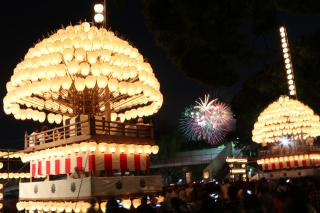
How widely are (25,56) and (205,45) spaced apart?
8.74 metres

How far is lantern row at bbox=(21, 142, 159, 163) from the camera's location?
1450 centimetres

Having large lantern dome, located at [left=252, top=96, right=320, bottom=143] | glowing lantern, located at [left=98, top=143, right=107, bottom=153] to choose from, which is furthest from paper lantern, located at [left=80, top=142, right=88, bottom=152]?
large lantern dome, located at [left=252, top=96, right=320, bottom=143]

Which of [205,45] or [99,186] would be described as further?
[205,45]

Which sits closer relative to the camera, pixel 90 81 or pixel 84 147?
pixel 84 147

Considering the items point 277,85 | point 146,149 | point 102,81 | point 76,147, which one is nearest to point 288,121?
point 277,85

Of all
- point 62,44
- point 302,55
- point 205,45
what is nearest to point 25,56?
point 62,44

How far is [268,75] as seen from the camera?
33.0m

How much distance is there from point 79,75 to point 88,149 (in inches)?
144

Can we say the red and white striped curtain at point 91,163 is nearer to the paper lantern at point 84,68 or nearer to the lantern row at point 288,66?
the paper lantern at point 84,68

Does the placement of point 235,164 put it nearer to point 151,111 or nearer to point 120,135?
point 151,111

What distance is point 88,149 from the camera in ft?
47.4

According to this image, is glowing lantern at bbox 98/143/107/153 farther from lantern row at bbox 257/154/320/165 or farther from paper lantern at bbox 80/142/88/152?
lantern row at bbox 257/154/320/165

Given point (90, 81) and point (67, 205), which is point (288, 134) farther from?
point (67, 205)

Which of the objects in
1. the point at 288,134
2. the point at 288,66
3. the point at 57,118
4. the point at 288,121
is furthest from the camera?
the point at 288,66
